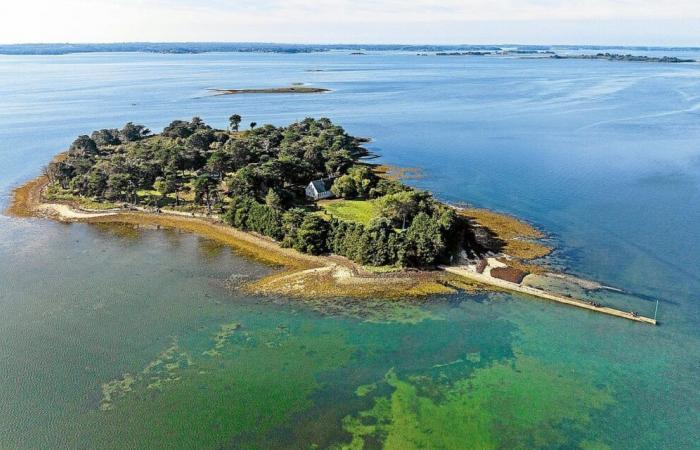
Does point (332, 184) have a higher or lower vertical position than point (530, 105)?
lower

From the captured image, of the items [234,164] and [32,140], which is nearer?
[234,164]

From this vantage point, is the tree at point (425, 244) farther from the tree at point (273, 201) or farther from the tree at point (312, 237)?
the tree at point (273, 201)

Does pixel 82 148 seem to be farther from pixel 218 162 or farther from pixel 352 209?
pixel 352 209

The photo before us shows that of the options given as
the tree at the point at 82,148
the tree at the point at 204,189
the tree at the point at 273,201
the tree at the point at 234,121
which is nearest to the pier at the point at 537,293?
the tree at the point at 273,201

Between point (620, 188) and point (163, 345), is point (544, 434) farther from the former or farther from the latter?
point (620, 188)

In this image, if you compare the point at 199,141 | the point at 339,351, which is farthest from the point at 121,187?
the point at 339,351

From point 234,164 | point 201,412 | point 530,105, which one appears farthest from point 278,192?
point 530,105
